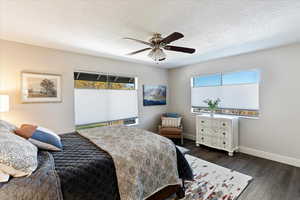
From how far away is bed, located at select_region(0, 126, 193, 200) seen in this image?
1.06m

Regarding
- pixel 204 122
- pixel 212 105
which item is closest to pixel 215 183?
pixel 204 122

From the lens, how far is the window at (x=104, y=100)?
11.3 feet

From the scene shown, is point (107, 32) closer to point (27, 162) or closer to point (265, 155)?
point (27, 162)

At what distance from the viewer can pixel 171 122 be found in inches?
177

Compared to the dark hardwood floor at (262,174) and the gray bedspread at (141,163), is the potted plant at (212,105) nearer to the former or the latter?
the dark hardwood floor at (262,174)

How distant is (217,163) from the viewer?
2.99m

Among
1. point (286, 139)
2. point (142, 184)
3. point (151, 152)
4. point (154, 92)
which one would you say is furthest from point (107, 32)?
point (286, 139)

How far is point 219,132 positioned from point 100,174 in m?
3.10

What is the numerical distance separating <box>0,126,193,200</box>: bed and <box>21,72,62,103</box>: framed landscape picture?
1.31 m

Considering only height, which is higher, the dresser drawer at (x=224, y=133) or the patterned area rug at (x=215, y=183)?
the dresser drawer at (x=224, y=133)

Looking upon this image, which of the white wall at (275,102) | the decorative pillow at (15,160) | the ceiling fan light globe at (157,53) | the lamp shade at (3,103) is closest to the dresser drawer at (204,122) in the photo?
the white wall at (275,102)

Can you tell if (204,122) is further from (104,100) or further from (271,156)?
(104,100)

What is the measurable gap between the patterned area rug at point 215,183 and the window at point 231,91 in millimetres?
1662

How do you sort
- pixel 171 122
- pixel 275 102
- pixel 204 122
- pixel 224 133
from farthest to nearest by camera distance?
pixel 171 122
pixel 204 122
pixel 224 133
pixel 275 102
